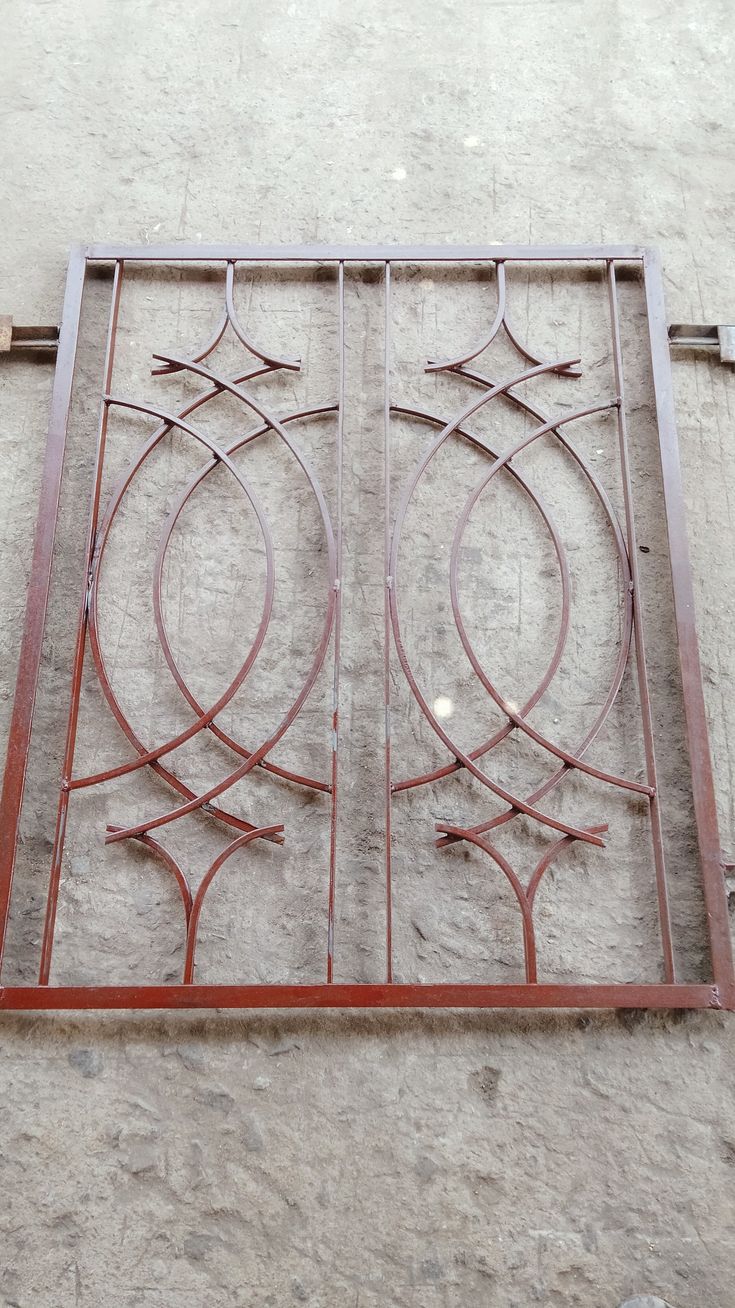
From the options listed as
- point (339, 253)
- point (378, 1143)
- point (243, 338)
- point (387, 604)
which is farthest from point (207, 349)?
point (378, 1143)

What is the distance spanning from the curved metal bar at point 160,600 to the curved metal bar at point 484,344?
0.23m

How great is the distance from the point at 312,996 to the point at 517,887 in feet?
1.27

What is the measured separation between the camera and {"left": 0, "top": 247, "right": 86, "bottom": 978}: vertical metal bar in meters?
1.66

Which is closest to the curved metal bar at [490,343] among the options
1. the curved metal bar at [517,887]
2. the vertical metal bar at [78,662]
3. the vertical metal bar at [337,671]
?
the vertical metal bar at [337,671]

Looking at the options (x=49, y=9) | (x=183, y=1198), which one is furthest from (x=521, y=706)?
(x=49, y=9)

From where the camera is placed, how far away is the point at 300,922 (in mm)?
1671

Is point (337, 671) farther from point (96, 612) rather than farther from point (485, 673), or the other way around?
point (96, 612)

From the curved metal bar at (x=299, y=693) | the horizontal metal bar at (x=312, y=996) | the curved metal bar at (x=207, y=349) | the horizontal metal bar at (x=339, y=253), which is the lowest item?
the horizontal metal bar at (x=312, y=996)

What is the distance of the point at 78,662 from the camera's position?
Result: 5.80 feet

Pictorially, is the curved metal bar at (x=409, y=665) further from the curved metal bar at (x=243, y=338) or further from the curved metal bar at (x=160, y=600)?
the curved metal bar at (x=243, y=338)

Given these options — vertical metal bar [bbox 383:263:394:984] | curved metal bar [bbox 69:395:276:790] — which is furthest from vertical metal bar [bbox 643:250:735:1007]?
curved metal bar [bbox 69:395:276:790]

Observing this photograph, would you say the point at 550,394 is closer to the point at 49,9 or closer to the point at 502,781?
the point at 502,781

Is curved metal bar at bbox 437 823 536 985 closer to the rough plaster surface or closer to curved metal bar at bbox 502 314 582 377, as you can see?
the rough plaster surface

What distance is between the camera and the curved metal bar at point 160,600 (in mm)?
1711
